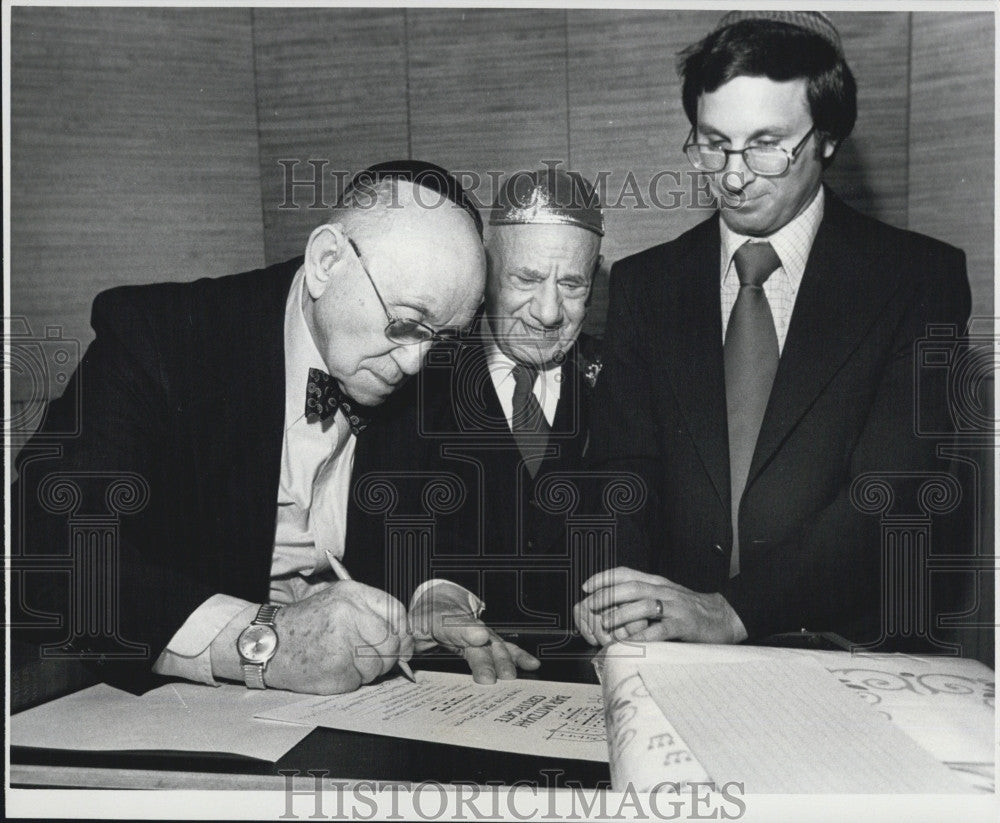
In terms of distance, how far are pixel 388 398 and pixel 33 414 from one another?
729mm

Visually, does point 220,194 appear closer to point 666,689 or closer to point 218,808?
point 218,808

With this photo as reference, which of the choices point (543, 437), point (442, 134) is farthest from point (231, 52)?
point (543, 437)

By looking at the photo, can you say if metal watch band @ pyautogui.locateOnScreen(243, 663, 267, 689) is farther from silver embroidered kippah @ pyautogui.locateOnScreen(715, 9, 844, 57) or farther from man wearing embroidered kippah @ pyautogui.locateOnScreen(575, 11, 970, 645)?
silver embroidered kippah @ pyautogui.locateOnScreen(715, 9, 844, 57)

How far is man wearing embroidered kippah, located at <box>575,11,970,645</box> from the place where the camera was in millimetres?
1851

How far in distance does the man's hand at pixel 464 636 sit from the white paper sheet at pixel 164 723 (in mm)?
316

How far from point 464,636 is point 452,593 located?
14 centimetres

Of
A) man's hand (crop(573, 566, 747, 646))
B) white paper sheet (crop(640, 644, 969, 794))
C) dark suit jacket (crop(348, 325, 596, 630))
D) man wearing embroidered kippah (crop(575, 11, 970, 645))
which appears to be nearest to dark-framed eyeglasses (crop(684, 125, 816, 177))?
man wearing embroidered kippah (crop(575, 11, 970, 645))

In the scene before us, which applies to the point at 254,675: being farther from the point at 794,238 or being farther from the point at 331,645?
the point at 794,238

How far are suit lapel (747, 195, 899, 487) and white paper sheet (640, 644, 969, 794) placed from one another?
0.46 metres

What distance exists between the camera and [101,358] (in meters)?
1.94

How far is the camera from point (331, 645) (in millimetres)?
1672

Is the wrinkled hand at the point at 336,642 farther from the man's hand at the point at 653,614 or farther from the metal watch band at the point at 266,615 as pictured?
the man's hand at the point at 653,614

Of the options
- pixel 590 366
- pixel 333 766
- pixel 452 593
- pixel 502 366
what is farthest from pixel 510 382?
pixel 333 766

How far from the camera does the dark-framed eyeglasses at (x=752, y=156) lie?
186 cm
